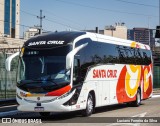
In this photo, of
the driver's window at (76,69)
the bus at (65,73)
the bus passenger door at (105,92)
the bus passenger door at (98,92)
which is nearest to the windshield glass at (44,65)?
the bus at (65,73)

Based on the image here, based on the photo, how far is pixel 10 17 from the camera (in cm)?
11800

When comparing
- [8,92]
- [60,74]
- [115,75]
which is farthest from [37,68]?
[8,92]

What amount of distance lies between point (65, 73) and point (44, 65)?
2.83 feet

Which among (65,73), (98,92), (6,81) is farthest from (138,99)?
(65,73)

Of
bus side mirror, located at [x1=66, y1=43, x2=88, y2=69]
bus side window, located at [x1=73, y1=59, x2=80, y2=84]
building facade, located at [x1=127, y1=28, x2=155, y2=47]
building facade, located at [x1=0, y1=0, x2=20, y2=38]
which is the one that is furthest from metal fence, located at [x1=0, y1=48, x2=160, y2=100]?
building facade, located at [x1=0, y1=0, x2=20, y2=38]

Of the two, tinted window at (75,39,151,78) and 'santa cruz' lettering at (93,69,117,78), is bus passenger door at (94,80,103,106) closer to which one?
'santa cruz' lettering at (93,69,117,78)

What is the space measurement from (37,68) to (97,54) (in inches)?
126

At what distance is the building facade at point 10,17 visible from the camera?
10889 cm

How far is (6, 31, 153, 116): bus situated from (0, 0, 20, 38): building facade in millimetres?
89646

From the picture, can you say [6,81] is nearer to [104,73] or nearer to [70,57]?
[104,73]

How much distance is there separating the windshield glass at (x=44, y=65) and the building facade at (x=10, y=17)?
3591 inches

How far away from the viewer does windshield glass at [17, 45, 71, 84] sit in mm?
15234

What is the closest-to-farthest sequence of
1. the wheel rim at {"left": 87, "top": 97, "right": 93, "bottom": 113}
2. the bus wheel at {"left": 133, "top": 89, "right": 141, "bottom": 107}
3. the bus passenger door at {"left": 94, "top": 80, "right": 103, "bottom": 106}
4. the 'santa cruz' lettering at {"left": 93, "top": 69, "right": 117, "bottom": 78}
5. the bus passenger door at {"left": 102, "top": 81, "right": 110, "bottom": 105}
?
the wheel rim at {"left": 87, "top": 97, "right": 93, "bottom": 113} → the 'santa cruz' lettering at {"left": 93, "top": 69, "right": 117, "bottom": 78} → the bus passenger door at {"left": 94, "top": 80, "right": 103, "bottom": 106} → the bus passenger door at {"left": 102, "top": 81, "right": 110, "bottom": 105} → the bus wheel at {"left": 133, "top": 89, "right": 141, "bottom": 107}

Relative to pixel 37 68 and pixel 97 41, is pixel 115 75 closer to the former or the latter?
pixel 97 41
